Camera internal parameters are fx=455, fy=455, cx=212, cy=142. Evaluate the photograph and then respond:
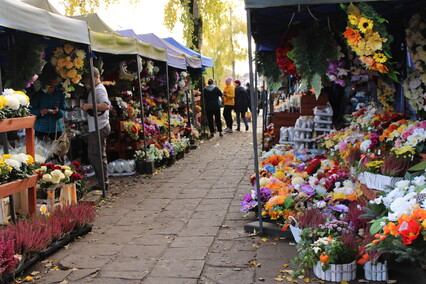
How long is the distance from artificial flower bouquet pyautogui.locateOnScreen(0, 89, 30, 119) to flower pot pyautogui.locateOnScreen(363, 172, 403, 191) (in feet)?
12.3

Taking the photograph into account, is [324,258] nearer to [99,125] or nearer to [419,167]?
[419,167]

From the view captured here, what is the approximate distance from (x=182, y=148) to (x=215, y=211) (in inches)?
237

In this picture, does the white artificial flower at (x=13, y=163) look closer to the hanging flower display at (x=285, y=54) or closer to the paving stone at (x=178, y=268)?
the paving stone at (x=178, y=268)

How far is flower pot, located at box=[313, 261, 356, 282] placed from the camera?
378 cm

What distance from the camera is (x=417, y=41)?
489cm

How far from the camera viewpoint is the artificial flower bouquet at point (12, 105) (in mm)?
4641

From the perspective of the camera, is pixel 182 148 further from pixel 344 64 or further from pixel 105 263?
pixel 105 263

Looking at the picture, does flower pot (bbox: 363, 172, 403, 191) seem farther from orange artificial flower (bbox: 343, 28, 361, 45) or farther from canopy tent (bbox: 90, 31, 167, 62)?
canopy tent (bbox: 90, 31, 167, 62)

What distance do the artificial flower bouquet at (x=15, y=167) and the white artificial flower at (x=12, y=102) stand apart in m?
0.52

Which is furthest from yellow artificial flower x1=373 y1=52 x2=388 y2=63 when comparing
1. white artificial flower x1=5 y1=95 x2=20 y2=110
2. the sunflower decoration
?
white artificial flower x1=5 y1=95 x2=20 y2=110

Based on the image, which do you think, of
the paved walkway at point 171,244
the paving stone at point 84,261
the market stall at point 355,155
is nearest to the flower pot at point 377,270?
the market stall at point 355,155

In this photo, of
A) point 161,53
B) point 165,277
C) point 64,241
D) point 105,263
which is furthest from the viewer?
point 161,53

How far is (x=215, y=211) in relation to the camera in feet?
21.3

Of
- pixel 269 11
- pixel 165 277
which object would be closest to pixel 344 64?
pixel 269 11
